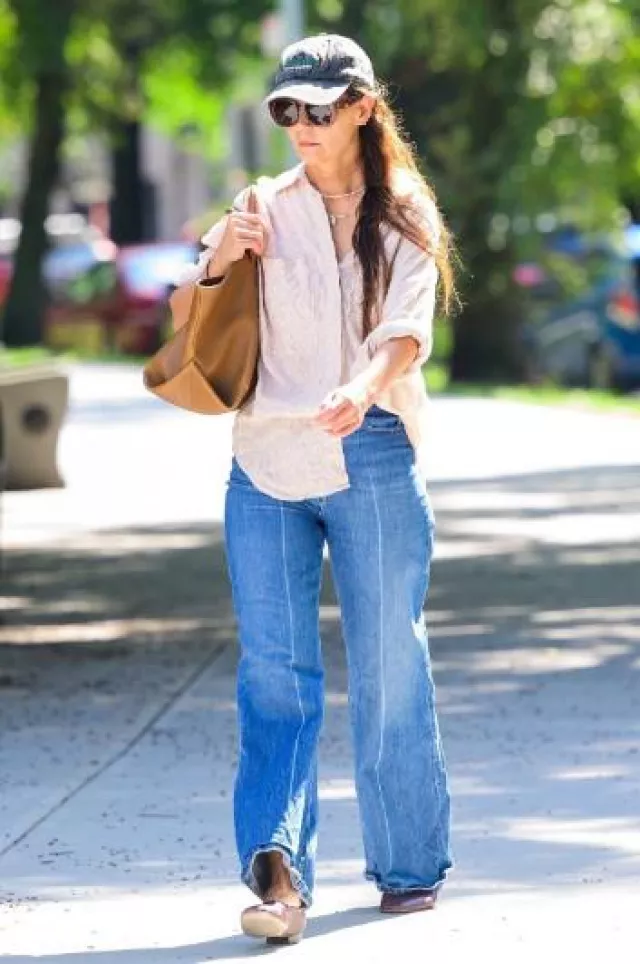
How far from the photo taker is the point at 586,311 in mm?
28047

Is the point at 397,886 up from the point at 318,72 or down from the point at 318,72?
down

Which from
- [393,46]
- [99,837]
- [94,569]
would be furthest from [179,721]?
[393,46]

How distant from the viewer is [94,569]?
13.9 metres

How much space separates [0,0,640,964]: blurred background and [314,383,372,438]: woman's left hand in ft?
3.40

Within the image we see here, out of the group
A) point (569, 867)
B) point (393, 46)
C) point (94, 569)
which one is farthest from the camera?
point (393, 46)

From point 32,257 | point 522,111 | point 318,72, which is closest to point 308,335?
point 318,72

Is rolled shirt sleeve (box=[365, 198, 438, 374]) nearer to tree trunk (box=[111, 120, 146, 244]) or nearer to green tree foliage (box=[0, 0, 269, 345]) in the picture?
green tree foliage (box=[0, 0, 269, 345])

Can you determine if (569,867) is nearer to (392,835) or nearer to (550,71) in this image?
(392,835)

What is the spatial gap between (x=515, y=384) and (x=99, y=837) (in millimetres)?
20314

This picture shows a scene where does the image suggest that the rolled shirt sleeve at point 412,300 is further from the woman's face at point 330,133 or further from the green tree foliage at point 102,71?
the green tree foliage at point 102,71

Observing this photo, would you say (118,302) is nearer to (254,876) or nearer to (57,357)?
(57,357)

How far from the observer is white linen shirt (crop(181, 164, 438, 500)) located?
6.04 metres

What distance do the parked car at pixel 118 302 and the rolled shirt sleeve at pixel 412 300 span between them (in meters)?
29.8

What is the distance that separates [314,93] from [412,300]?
450 mm
